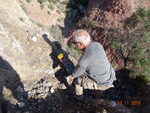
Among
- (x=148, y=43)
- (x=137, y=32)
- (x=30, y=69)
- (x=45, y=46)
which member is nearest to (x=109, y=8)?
(x=137, y=32)

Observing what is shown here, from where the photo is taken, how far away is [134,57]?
6.12m

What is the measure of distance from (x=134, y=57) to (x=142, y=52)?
0.45 metres

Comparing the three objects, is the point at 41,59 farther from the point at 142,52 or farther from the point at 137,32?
the point at 137,32

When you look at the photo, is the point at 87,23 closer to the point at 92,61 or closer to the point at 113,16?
the point at 113,16

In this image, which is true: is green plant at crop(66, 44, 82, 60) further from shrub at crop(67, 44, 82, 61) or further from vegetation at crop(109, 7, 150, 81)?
vegetation at crop(109, 7, 150, 81)

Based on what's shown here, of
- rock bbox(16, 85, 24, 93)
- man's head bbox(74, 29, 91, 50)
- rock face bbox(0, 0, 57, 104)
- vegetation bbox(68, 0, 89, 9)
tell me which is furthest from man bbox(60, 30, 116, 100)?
vegetation bbox(68, 0, 89, 9)

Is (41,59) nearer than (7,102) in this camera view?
No

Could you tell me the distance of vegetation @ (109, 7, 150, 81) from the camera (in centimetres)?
566

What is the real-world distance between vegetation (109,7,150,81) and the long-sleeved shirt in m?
3.50

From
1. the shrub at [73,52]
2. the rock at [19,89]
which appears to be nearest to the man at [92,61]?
the rock at [19,89]

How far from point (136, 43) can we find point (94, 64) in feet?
15.9

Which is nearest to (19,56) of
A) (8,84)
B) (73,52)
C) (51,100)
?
(8,84)

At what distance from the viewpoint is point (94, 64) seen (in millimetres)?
2512

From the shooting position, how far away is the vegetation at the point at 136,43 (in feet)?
18.6
